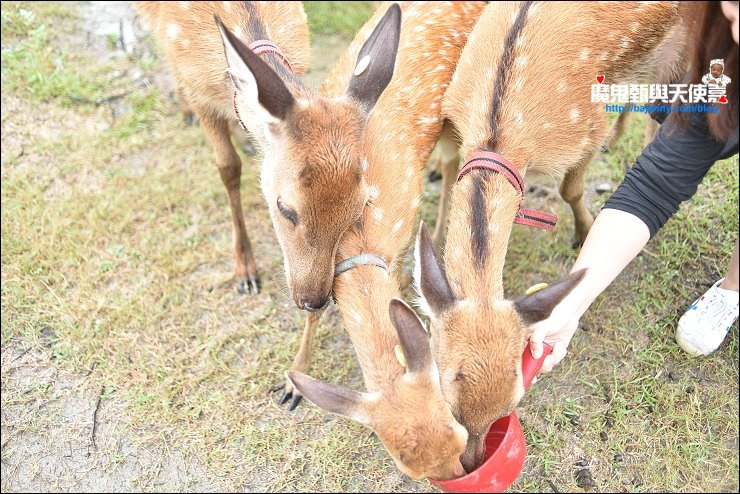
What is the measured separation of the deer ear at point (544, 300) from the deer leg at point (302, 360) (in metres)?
1.31

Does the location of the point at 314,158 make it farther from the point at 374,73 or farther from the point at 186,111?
the point at 186,111

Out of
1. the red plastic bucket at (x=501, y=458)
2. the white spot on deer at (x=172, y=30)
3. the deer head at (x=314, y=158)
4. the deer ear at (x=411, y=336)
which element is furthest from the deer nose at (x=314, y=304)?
the white spot on deer at (x=172, y=30)

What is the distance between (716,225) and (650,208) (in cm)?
153

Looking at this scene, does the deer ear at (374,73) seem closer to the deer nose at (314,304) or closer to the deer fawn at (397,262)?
the deer fawn at (397,262)

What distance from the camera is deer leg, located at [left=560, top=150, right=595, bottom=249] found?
12.8 ft

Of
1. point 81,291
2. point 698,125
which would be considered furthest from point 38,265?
point 698,125

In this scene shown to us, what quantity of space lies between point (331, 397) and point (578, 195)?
232 centimetres

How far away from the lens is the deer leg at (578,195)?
3.89m

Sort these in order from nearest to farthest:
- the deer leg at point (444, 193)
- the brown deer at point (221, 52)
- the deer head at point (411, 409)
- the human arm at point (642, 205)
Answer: the deer head at point (411, 409)
the human arm at point (642, 205)
the brown deer at point (221, 52)
the deer leg at point (444, 193)


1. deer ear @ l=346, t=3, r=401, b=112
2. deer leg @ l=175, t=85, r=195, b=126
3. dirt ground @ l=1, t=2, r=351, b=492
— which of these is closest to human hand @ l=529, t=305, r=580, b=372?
deer ear @ l=346, t=3, r=401, b=112

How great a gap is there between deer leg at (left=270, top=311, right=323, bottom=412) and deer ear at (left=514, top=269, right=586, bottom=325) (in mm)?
1308

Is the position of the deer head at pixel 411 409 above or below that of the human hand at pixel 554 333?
above

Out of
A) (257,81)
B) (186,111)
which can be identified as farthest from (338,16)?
(257,81)

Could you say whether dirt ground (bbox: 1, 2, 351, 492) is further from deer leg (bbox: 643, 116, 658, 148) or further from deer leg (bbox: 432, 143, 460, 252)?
deer leg (bbox: 643, 116, 658, 148)
